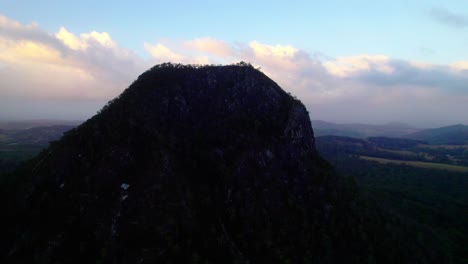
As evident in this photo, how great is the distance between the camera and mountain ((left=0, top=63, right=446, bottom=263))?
33594 millimetres

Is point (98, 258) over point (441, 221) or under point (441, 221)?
over

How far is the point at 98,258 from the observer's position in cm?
3161

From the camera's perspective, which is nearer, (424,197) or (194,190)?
(194,190)

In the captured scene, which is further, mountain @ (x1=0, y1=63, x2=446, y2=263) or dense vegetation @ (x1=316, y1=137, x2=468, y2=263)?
dense vegetation @ (x1=316, y1=137, x2=468, y2=263)

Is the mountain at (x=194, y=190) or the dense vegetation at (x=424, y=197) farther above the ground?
the mountain at (x=194, y=190)

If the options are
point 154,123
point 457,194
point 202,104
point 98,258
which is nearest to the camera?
point 98,258

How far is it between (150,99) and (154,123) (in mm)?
4886

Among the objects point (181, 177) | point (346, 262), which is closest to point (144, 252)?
point (181, 177)

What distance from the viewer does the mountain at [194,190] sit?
33.6 meters

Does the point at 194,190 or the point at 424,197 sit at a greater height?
the point at 194,190

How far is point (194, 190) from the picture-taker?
4119 cm

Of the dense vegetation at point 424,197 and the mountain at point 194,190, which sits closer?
the mountain at point 194,190

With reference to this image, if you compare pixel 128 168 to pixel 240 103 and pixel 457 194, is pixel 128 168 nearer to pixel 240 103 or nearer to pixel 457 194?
pixel 240 103

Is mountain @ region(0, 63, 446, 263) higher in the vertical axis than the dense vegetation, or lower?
higher
